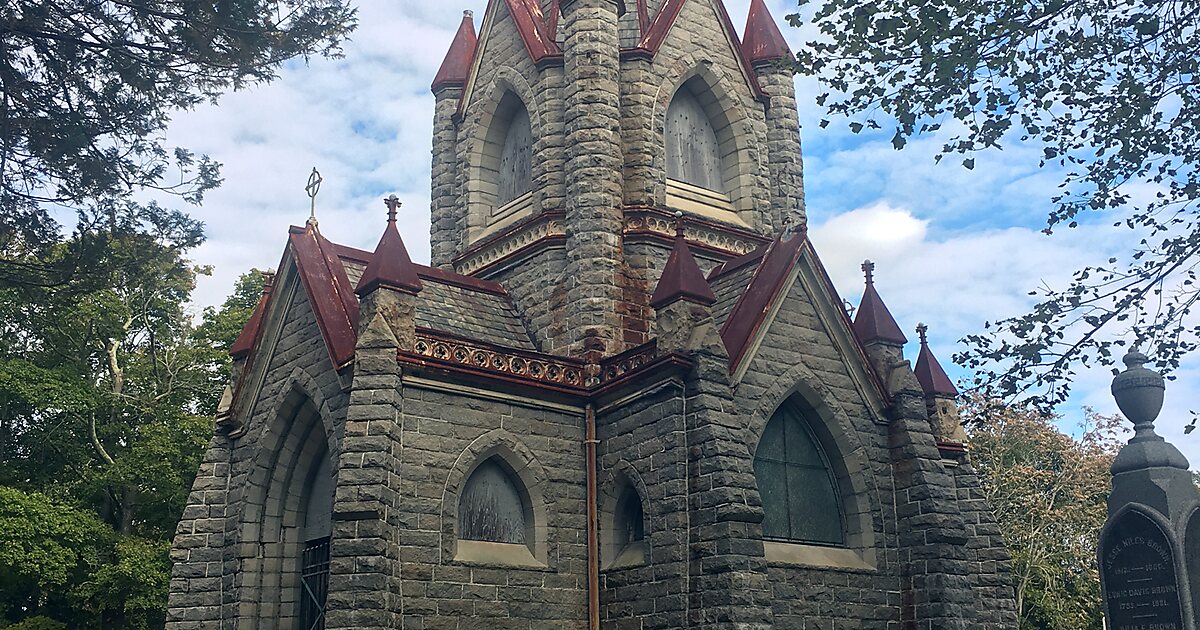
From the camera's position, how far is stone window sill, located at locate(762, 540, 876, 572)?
14609 millimetres

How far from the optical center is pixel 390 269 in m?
14.7

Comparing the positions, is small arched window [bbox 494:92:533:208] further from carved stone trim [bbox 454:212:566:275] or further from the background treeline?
the background treeline

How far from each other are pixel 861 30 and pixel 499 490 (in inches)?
344

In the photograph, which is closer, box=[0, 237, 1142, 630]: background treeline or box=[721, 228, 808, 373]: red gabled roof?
box=[721, 228, 808, 373]: red gabled roof

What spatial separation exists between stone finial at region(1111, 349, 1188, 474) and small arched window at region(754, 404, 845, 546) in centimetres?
452

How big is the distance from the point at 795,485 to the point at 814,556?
1.03 m

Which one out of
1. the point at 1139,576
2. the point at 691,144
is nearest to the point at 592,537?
the point at 1139,576

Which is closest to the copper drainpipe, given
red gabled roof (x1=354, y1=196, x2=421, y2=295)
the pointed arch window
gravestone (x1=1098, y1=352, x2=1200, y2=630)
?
red gabled roof (x1=354, y1=196, x2=421, y2=295)

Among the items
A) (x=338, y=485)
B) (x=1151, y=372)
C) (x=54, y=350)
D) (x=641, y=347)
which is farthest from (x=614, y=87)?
(x=54, y=350)

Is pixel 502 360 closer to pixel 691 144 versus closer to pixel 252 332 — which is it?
pixel 252 332

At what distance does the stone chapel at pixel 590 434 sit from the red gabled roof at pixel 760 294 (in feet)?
0.13

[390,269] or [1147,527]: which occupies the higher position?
[390,269]

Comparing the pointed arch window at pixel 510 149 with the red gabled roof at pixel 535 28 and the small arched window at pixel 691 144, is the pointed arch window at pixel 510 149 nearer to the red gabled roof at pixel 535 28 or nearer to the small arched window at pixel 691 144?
the red gabled roof at pixel 535 28

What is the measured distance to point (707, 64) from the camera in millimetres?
20578
